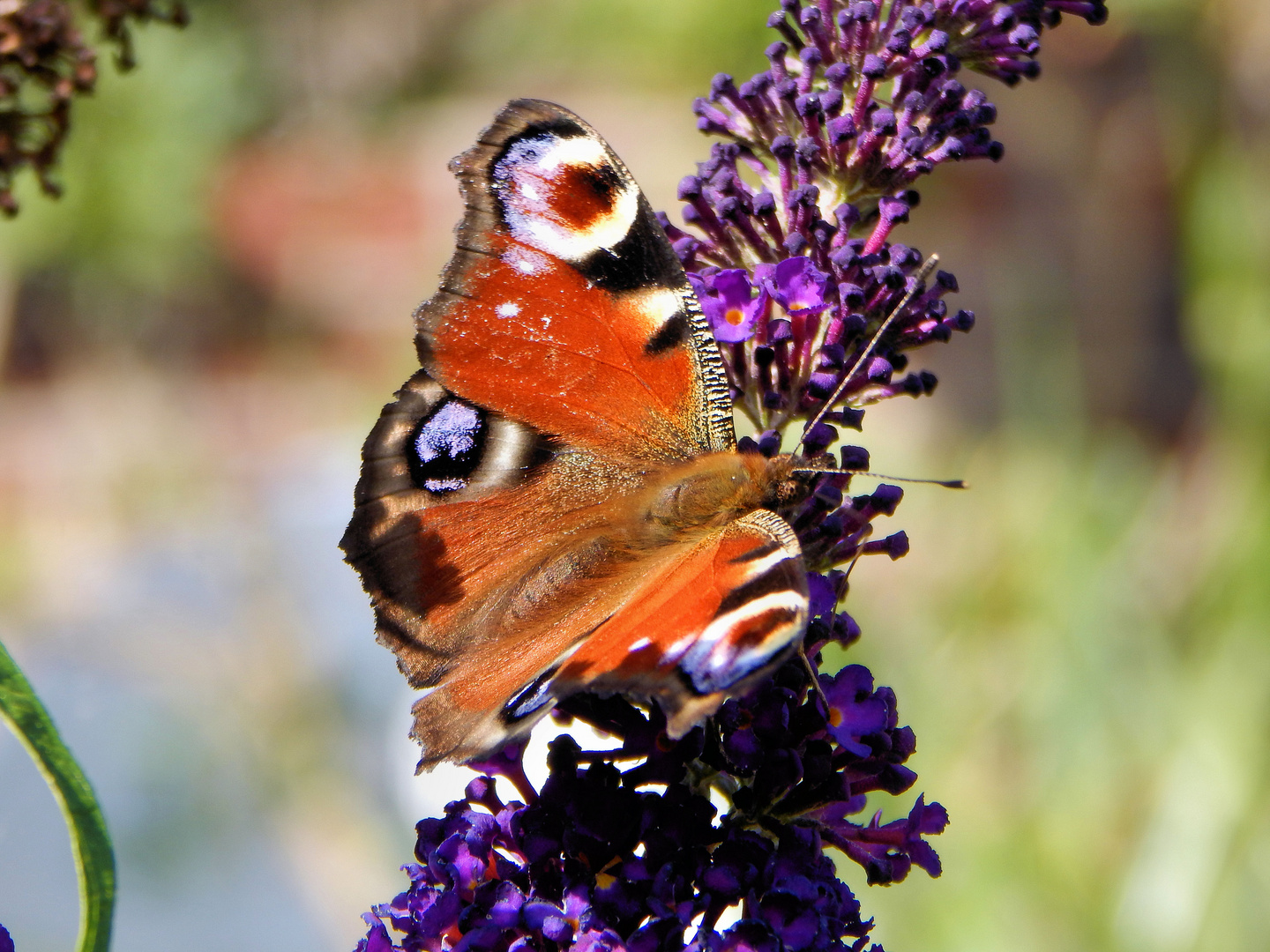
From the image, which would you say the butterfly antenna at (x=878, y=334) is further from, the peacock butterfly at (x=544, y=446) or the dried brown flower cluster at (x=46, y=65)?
the dried brown flower cluster at (x=46, y=65)

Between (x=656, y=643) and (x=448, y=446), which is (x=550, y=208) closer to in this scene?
(x=448, y=446)

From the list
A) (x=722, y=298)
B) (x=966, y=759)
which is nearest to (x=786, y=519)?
(x=722, y=298)

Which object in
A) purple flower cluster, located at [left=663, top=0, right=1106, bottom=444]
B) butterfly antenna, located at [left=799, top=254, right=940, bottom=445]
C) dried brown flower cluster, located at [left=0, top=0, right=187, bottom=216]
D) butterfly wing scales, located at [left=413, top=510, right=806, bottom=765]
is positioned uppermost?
dried brown flower cluster, located at [left=0, top=0, right=187, bottom=216]

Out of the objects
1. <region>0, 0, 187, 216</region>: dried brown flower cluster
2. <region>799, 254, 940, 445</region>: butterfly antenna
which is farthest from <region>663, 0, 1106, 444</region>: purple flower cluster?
<region>0, 0, 187, 216</region>: dried brown flower cluster

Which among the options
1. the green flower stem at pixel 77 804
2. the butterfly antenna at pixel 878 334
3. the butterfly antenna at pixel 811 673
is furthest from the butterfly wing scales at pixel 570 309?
the green flower stem at pixel 77 804

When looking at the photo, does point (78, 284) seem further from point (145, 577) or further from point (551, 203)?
point (551, 203)

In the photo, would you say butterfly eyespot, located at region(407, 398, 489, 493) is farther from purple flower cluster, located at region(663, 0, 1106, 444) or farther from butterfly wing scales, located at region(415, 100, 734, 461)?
purple flower cluster, located at region(663, 0, 1106, 444)

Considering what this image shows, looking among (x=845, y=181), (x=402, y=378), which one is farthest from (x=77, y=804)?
(x=402, y=378)

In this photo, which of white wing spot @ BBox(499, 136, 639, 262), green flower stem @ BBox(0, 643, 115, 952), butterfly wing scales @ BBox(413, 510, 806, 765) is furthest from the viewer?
white wing spot @ BBox(499, 136, 639, 262)
